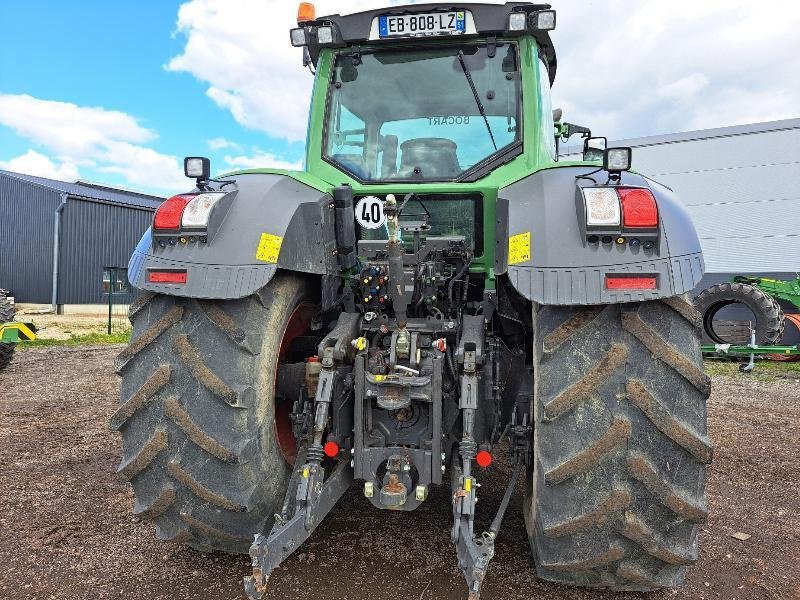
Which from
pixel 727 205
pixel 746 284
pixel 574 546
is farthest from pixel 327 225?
pixel 727 205

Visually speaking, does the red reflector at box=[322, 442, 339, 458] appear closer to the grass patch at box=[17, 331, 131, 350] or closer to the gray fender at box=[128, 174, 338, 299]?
the gray fender at box=[128, 174, 338, 299]

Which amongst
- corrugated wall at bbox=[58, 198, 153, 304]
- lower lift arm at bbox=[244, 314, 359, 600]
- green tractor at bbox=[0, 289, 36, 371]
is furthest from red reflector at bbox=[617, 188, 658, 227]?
corrugated wall at bbox=[58, 198, 153, 304]

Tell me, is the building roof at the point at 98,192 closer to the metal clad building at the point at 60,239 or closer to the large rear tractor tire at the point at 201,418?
the metal clad building at the point at 60,239

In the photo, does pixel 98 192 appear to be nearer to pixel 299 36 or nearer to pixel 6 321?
pixel 6 321

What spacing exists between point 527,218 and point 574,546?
1232 millimetres

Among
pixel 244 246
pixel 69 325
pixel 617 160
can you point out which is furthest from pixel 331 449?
pixel 69 325

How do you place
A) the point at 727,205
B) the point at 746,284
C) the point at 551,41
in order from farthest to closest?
the point at 727,205
the point at 746,284
the point at 551,41

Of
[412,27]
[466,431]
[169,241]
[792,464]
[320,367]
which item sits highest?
[412,27]

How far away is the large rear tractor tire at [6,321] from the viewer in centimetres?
877

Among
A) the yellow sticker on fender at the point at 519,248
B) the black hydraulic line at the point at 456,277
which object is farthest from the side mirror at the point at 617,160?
the black hydraulic line at the point at 456,277

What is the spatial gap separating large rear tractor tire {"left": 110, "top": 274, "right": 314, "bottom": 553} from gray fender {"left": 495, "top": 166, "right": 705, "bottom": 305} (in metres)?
1.11

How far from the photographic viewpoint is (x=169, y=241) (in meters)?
2.58

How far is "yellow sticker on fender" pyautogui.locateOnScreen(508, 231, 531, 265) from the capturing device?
2.33 metres

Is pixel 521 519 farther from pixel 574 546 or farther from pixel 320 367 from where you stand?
pixel 320 367
